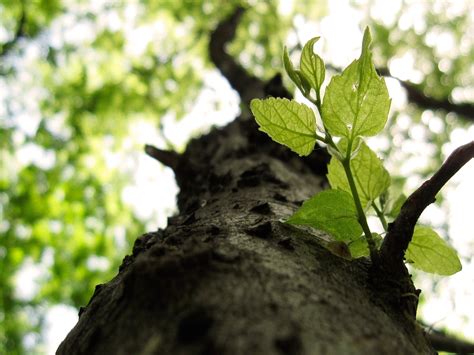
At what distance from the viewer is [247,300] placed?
86cm

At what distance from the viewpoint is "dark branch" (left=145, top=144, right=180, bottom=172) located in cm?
250

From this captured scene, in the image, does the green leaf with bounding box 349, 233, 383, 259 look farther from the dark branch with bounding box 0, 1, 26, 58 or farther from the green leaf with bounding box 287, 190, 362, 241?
the dark branch with bounding box 0, 1, 26, 58

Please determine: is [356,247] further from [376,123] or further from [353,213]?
[376,123]

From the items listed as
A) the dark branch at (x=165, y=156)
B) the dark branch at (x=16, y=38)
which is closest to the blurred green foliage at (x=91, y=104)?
the dark branch at (x=16, y=38)

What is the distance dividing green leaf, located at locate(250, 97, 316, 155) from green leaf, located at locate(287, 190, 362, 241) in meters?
0.18

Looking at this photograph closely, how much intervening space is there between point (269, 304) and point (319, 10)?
24.9 feet

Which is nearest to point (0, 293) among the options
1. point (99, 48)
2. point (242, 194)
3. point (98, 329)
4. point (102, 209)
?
point (102, 209)

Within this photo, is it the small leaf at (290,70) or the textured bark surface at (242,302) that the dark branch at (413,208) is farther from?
the small leaf at (290,70)

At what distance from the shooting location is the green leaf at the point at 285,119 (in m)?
1.21

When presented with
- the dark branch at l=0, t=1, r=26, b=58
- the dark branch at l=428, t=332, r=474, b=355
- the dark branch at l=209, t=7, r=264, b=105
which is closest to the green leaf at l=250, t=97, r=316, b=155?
the dark branch at l=428, t=332, r=474, b=355

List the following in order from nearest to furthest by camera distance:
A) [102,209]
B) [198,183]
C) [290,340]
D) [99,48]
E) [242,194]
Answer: [290,340] < [242,194] < [198,183] < [102,209] < [99,48]

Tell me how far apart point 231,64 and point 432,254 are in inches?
155

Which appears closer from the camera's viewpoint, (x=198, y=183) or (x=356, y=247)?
(x=356, y=247)

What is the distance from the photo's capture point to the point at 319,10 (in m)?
7.58
